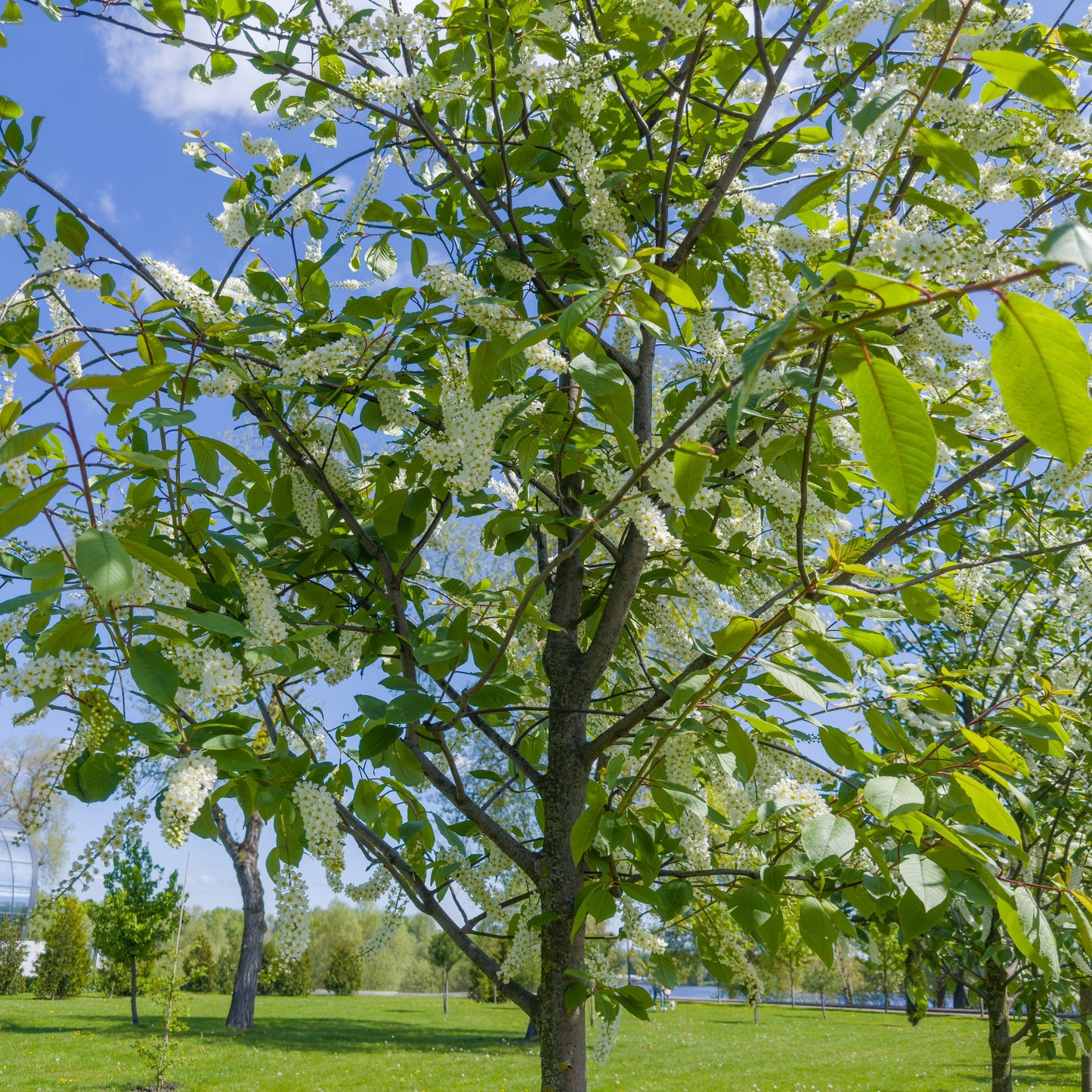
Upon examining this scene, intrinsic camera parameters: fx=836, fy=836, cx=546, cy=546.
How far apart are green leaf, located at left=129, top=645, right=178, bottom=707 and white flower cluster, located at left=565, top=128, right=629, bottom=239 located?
160 cm

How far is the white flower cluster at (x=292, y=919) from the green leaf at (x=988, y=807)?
1535 mm

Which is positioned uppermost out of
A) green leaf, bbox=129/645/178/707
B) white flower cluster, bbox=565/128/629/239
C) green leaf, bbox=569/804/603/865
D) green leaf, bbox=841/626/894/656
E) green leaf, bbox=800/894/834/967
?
white flower cluster, bbox=565/128/629/239

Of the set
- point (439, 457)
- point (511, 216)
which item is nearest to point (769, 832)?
point (439, 457)

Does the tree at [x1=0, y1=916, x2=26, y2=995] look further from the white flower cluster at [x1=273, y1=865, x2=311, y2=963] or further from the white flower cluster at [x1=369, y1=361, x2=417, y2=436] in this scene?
the white flower cluster at [x1=369, y1=361, x2=417, y2=436]

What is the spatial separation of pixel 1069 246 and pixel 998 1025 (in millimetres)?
5891

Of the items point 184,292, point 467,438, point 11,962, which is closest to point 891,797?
point 467,438

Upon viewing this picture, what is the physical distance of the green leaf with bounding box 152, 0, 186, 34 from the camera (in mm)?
2422

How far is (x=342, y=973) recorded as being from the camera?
36.3 meters

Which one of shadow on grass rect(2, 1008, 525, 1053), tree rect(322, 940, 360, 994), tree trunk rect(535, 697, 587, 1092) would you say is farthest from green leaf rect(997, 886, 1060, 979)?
tree rect(322, 940, 360, 994)

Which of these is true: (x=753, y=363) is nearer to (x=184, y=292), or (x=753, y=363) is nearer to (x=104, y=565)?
(x=104, y=565)

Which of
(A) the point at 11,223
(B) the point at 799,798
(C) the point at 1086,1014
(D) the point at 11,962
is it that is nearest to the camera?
(B) the point at 799,798

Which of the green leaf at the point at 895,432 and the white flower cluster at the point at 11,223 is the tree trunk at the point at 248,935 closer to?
the white flower cluster at the point at 11,223

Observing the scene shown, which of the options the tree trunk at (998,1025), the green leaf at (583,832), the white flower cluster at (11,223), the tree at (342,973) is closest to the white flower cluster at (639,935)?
the green leaf at (583,832)

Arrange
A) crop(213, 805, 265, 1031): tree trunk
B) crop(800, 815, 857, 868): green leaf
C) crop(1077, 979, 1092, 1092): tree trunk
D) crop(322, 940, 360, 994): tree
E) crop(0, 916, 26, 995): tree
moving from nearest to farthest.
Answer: crop(800, 815, 857, 868): green leaf
crop(1077, 979, 1092, 1092): tree trunk
crop(213, 805, 265, 1031): tree trunk
crop(0, 916, 26, 995): tree
crop(322, 940, 360, 994): tree
